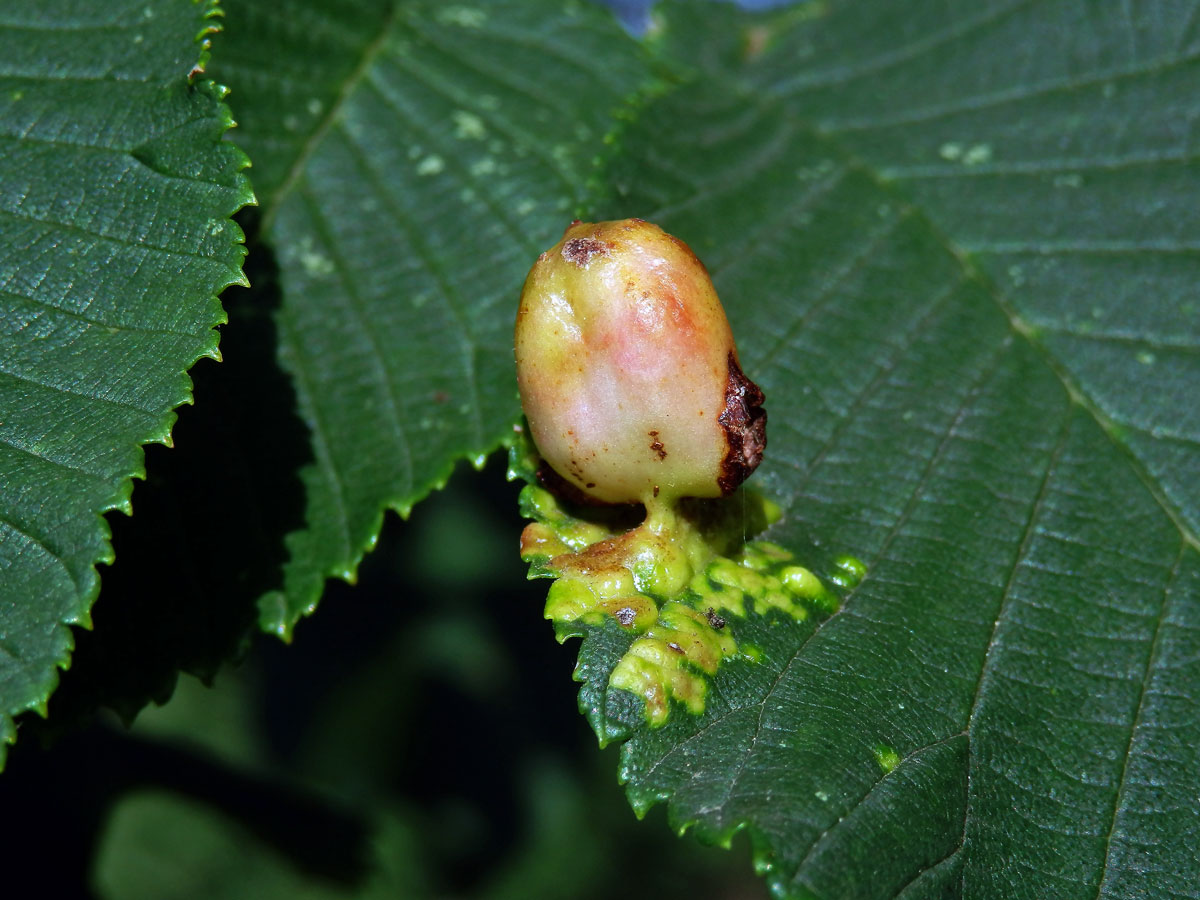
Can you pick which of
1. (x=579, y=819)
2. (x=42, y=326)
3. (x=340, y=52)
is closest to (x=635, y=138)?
(x=340, y=52)

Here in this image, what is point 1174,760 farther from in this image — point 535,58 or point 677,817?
point 535,58

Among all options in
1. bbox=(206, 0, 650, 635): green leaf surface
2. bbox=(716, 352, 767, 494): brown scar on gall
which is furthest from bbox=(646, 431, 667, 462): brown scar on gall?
bbox=(206, 0, 650, 635): green leaf surface

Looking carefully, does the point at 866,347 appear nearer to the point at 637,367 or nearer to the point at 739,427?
the point at 739,427

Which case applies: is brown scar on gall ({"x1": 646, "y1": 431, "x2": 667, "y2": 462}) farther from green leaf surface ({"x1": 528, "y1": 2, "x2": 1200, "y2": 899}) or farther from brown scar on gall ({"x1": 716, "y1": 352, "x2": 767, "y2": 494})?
green leaf surface ({"x1": 528, "y1": 2, "x2": 1200, "y2": 899})

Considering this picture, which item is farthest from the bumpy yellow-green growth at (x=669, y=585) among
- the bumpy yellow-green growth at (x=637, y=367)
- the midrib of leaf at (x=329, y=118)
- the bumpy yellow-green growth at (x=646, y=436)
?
the midrib of leaf at (x=329, y=118)

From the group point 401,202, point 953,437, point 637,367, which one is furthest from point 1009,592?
point 401,202

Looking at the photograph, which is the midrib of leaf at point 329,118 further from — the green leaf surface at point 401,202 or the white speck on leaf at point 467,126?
the white speck on leaf at point 467,126
